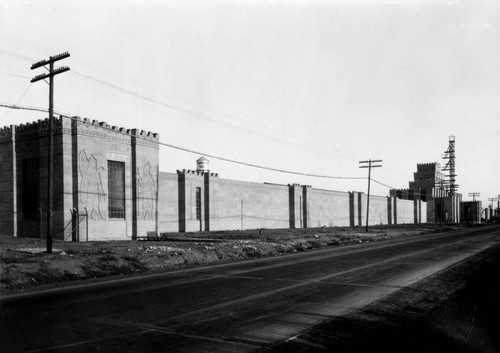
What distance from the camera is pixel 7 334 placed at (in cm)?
732

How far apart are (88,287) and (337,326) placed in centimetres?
791

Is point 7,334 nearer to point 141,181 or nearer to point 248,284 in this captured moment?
point 248,284

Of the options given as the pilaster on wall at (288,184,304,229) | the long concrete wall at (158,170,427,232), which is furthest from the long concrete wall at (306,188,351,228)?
the pilaster on wall at (288,184,304,229)

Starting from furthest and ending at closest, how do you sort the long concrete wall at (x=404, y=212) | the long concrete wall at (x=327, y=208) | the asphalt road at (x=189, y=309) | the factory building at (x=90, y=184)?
1. the long concrete wall at (x=404, y=212)
2. the long concrete wall at (x=327, y=208)
3. the factory building at (x=90, y=184)
4. the asphalt road at (x=189, y=309)

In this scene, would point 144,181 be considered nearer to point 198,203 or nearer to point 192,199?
point 192,199

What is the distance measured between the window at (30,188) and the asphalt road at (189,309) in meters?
18.7

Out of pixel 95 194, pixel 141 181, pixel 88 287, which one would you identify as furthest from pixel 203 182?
pixel 88 287

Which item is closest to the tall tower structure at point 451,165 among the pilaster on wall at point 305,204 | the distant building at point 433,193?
the distant building at point 433,193

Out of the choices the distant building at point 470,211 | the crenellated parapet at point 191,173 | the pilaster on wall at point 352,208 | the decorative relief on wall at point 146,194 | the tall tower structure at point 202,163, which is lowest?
the distant building at point 470,211

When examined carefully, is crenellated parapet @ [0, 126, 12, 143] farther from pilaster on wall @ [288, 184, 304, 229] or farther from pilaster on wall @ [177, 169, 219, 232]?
pilaster on wall @ [288, 184, 304, 229]

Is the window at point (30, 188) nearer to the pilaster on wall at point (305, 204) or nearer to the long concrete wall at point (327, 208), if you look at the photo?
the pilaster on wall at point (305, 204)

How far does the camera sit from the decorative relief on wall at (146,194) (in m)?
32.4

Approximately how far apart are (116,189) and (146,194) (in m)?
2.60

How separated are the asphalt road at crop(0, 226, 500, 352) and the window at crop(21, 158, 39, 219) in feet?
61.5
